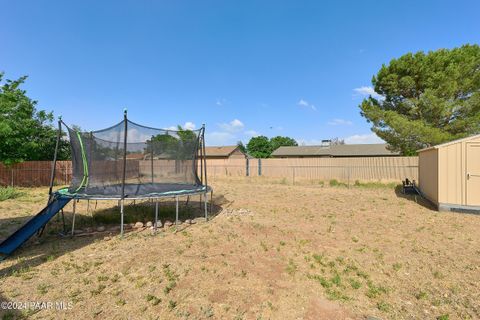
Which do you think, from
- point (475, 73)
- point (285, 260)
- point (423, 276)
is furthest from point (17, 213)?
point (475, 73)

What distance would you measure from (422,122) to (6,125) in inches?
829

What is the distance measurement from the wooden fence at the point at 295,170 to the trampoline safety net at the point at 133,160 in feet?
40.2

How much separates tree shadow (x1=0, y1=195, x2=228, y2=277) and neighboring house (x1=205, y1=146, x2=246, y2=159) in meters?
27.4

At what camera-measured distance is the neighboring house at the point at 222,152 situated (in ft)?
122

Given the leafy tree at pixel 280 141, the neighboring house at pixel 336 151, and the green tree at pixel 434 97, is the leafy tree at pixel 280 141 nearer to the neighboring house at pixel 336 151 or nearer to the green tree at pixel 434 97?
the neighboring house at pixel 336 151

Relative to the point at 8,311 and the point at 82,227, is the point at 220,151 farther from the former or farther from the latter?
the point at 8,311

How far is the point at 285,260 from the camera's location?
4320mm

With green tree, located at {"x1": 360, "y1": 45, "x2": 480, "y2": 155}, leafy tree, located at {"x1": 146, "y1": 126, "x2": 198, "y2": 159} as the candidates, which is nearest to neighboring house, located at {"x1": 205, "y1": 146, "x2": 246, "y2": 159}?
green tree, located at {"x1": 360, "y1": 45, "x2": 480, "y2": 155}

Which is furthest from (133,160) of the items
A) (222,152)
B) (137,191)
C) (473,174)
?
(222,152)

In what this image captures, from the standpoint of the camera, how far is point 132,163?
21.5ft

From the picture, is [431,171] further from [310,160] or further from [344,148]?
[344,148]

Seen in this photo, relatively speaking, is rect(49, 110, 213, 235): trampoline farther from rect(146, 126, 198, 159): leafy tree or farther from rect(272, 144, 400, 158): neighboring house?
rect(272, 144, 400, 158): neighboring house

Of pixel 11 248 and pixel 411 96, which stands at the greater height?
pixel 411 96

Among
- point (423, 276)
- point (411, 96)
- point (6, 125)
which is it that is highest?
point (411, 96)
